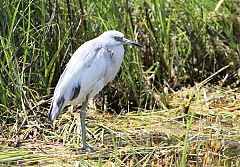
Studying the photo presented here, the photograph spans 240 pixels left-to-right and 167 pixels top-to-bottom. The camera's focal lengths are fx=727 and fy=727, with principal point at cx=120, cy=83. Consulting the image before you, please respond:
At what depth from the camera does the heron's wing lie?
4984 mm

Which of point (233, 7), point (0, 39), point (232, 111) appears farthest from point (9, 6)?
point (233, 7)

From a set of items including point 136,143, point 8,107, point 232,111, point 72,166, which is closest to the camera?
point 72,166

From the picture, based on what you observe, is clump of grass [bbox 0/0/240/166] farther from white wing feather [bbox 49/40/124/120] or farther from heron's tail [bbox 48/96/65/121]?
white wing feather [bbox 49/40/124/120]

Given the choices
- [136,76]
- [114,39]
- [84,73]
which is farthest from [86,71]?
[136,76]

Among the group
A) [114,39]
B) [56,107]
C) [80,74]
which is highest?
[114,39]

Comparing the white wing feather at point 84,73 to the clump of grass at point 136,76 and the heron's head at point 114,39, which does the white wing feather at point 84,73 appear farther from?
the clump of grass at point 136,76

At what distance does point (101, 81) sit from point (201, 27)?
6.50ft

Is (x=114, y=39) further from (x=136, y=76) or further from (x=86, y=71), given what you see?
(x=136, y=76)

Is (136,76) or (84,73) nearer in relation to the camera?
(84,73)

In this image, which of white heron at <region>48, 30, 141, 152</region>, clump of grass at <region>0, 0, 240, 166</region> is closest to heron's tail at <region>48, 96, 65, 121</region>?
white heron at <region>48, 30, 141, 152</region>

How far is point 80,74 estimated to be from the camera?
499cm

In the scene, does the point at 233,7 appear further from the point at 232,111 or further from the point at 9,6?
the point at 9,6

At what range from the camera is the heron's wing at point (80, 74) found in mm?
4984

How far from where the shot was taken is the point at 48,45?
577 cm
